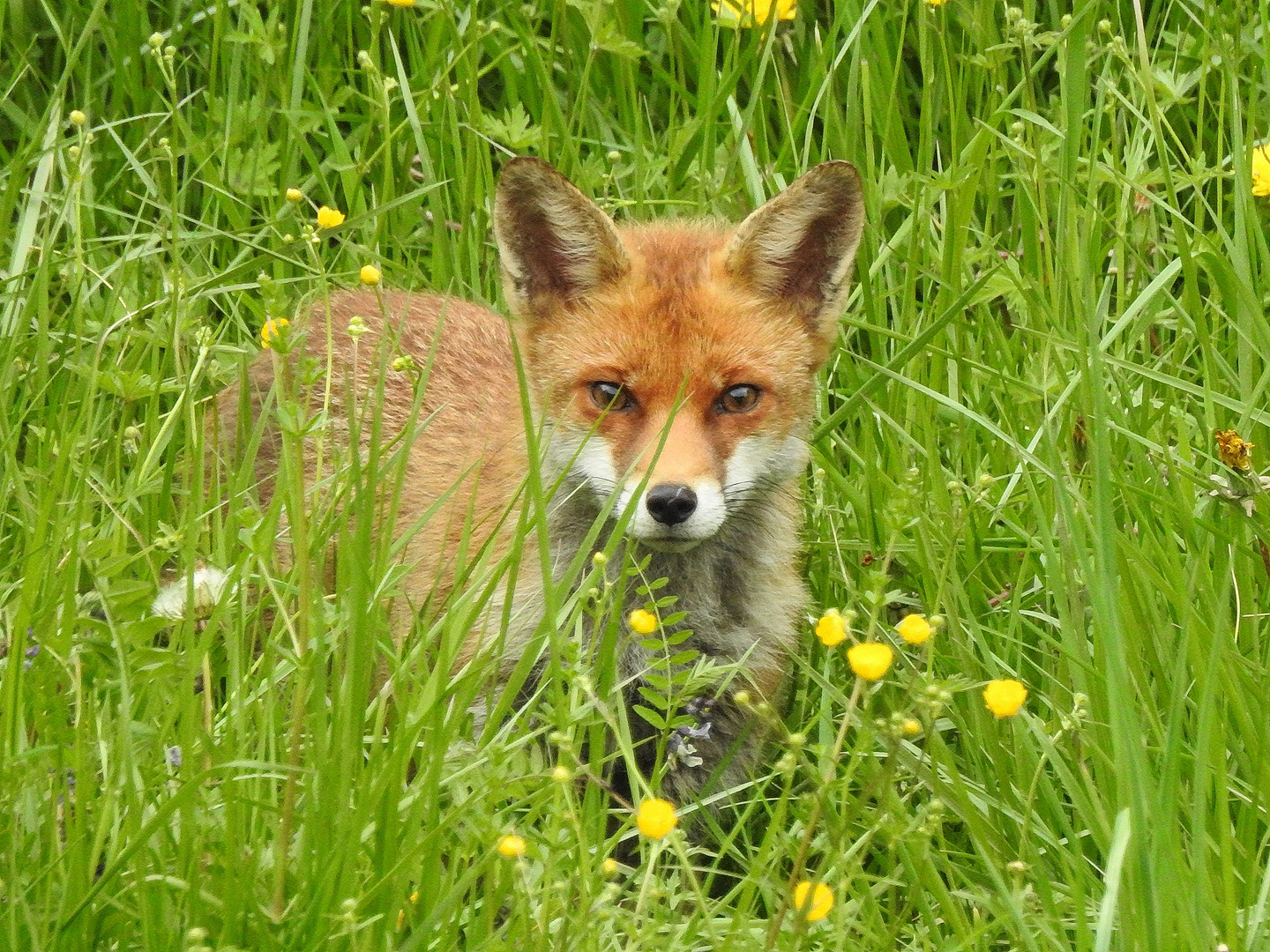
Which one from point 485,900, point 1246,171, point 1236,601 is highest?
point 1246,171

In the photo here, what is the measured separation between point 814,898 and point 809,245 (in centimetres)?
196

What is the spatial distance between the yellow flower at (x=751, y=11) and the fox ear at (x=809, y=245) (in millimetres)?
1083

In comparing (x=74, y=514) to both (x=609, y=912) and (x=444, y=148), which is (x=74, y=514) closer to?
(x=609, y=912)

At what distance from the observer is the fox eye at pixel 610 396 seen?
138 inches

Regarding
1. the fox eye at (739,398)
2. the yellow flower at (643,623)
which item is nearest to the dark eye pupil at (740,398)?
the fox eye at (739,398)

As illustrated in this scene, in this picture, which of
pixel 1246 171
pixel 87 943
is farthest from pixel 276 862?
pixel 1246 171

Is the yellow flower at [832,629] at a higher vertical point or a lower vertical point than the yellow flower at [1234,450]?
higher

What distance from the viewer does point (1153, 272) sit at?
440 cm

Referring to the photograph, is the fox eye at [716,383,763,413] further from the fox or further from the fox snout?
the fox snout

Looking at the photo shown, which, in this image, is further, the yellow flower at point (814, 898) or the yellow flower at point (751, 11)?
the yellow flower at point (751, 11)

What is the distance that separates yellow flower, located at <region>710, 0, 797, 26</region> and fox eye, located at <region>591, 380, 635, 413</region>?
152 centimetres

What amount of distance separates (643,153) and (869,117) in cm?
70

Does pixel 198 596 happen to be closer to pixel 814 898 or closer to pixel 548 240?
pixel 548 240

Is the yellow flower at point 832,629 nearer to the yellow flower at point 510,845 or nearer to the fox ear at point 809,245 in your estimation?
the yellow flower at point 510,845
